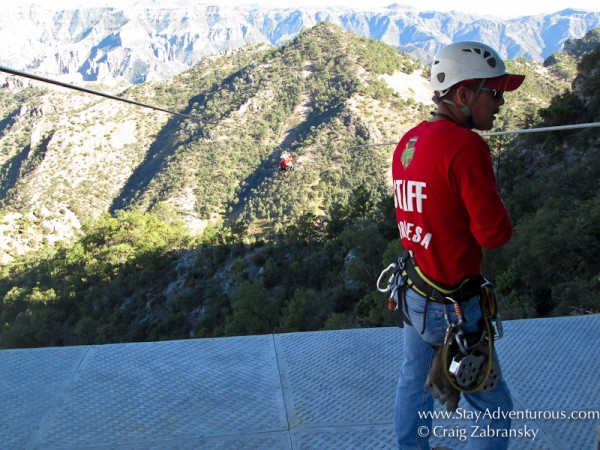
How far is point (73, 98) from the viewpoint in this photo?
133m

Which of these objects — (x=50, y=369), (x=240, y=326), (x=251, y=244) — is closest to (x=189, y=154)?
(x=251, y=244)

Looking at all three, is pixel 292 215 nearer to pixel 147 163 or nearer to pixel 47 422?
pixel 147 163

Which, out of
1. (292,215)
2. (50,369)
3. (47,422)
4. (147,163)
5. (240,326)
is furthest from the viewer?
(147,163)

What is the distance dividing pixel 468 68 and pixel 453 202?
1.33 ft

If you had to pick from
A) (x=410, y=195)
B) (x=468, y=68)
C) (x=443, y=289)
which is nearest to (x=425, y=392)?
(x=443, y=289)

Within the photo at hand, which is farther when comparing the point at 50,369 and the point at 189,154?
the point at 189,154

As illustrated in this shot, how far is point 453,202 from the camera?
56.4 inches

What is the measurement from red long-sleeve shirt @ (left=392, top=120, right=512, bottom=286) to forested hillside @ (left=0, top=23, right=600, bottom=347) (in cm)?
372

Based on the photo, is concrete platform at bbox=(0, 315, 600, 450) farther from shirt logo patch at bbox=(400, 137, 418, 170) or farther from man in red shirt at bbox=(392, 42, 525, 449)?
shirt logo patch at bbox=(400, 137, 418, 170)

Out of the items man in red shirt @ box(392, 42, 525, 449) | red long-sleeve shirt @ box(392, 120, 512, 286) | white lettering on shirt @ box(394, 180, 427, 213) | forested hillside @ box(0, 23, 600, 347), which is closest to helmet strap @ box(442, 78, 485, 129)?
man in red shirt @ box(392, 42, 525, 449)

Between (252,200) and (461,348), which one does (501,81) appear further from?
(252,200)

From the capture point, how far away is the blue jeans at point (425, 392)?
1547 mm

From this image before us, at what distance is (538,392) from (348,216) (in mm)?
28401

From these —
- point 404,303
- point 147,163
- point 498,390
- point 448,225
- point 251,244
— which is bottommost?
point 147,163
